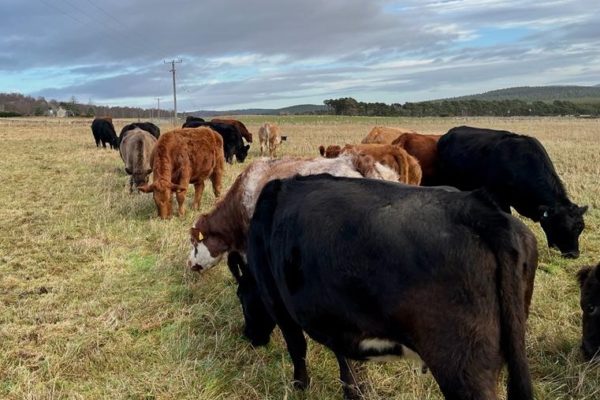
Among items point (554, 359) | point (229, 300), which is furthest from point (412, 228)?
point (229, 300)

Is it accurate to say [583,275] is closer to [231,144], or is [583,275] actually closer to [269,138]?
[231,144]

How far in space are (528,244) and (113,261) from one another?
6.00 m

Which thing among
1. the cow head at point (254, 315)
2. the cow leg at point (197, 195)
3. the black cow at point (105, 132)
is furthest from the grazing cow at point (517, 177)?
the black cow at point (105, 132)

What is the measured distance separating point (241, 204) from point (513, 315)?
402 centimetres

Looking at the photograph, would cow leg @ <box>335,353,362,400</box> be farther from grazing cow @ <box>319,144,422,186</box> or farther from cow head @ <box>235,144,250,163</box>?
cow head @ <box>235,144,250,163</box>

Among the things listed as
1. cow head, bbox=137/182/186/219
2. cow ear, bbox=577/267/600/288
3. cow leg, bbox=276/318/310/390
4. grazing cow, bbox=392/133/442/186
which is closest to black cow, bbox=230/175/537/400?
cow leg, bbox=276/318/310/390

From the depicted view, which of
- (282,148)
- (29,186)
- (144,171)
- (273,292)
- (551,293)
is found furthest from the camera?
(282,148)

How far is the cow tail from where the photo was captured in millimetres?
2488

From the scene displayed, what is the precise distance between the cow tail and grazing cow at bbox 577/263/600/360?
2113 mm

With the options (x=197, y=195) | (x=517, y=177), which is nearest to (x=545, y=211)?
(x=517, y=177)

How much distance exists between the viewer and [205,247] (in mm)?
6312

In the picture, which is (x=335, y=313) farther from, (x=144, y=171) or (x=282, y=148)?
(x=282, y=148)

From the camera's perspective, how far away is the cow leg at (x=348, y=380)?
3.88 metres

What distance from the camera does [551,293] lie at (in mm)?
5918
